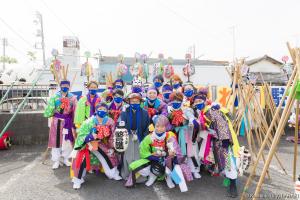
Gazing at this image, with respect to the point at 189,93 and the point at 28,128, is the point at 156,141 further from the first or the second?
the point at 28,128

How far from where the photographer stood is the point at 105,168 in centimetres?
432

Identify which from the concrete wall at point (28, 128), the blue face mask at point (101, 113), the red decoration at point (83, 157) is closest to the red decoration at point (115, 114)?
the blue face mask at point (101, 113)

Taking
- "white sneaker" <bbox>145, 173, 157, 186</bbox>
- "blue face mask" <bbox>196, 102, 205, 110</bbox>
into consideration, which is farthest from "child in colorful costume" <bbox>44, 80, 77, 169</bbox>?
"blue face mask" <bbox>196, 102, 205, 110</bbox>

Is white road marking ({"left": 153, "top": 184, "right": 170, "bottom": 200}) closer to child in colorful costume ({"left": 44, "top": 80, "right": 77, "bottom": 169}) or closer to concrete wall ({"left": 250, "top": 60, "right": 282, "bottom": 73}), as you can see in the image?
child in colorful costume ({"left": 44, "top": 80, "right": 77, "bottom": 169})

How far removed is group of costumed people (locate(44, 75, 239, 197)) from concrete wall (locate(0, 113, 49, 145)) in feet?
8.61

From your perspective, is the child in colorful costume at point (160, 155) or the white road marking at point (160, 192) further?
the child in colorful costume at point (160, 155)

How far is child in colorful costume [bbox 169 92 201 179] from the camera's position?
4.25 m

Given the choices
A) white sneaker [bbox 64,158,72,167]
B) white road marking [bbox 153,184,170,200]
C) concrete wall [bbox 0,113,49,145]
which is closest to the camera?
white road marking [bbox 153,184,170,200]

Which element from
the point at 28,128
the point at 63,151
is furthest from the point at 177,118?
the point at 28,128

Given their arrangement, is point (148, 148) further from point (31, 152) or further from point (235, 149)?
point (31, 152)

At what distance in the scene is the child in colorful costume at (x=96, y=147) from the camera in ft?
13.3

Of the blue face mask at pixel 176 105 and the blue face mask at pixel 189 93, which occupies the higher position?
the blue face mask at pixel 189 93

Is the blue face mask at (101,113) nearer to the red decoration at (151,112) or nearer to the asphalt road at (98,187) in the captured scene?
the red decoration at (151,112)

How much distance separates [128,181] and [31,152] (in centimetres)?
332
